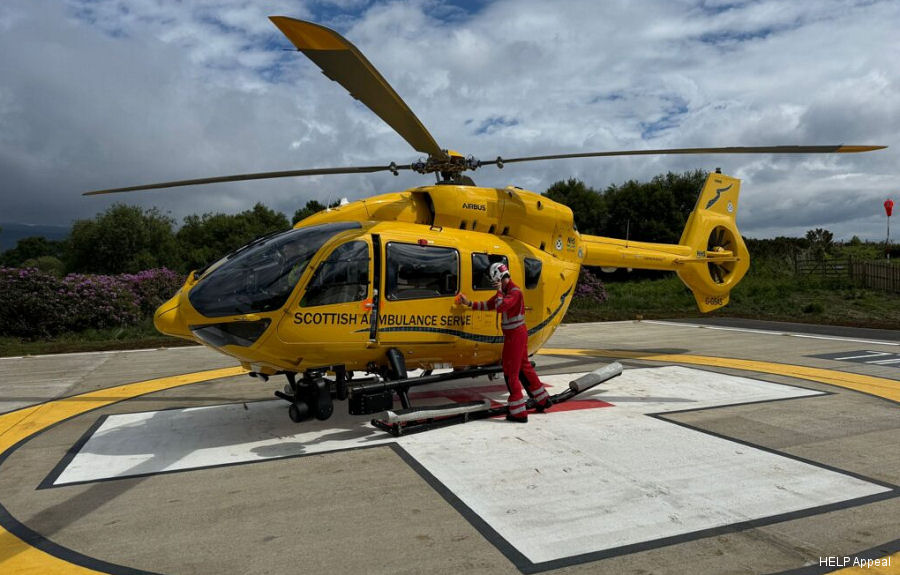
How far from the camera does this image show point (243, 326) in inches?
241

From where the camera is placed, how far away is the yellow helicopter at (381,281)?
242 inches

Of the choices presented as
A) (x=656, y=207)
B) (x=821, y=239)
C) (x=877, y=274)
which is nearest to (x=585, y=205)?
(x=656, y=207)

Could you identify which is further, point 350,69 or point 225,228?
point 225,228

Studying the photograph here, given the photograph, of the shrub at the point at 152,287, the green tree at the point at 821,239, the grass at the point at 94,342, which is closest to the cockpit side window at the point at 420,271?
the grass at the point at 94,342

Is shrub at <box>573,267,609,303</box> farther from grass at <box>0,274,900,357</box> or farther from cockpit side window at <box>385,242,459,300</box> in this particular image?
cockpit side window at <box>385,242,459,300</box>

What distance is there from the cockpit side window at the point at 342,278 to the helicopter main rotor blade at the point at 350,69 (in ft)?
4.93

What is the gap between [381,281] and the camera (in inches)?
269

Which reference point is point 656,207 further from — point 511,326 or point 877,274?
point 511,326

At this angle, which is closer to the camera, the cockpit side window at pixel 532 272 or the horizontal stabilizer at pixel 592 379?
the horizontal stabilizer at pixel 592 379

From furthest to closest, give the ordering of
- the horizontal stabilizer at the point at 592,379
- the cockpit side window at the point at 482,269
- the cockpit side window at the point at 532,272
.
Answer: the cockpit side window at the point at 532,272 < the horizontal stabilizer at the point at 592,379 < the cockpit side window at the point at 482,269

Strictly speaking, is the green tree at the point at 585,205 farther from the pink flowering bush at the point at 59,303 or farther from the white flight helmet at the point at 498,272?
the white flight helmet at the point at 498,272

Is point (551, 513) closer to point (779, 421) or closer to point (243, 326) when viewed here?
point (243, 326)

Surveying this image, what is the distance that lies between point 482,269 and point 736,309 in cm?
1900

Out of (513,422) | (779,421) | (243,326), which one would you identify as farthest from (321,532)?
(779,421)
